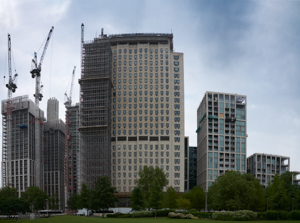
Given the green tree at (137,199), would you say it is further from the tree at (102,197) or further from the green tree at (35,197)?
the green tree at (35,197)

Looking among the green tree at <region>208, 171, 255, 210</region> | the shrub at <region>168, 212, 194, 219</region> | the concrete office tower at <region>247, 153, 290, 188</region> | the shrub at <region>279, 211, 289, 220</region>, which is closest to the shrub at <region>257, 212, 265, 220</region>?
the shrub at <region>279, 211, 289, 220</region>

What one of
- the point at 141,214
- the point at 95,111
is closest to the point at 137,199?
the point at 141,214

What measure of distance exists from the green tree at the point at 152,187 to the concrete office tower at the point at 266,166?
86.3 m

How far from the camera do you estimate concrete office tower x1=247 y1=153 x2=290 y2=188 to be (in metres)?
184

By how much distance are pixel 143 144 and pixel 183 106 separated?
2377 centimetres

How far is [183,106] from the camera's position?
162 meters

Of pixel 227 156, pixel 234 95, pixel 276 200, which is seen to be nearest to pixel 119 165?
pixel 227 156

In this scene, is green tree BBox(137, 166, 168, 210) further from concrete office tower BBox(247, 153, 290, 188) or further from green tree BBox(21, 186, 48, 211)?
concrete office tower BBox(247, 153, 290, 188)

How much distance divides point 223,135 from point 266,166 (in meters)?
33.6

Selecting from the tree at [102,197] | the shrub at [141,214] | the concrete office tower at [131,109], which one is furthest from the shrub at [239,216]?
the concrete office tower at [131,109]

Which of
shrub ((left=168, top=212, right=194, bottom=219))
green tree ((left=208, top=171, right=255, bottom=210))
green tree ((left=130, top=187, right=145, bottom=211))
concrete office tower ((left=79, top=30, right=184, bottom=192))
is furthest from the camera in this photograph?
concrete office tower ((left=79, top=30, right=184, bottom=192))

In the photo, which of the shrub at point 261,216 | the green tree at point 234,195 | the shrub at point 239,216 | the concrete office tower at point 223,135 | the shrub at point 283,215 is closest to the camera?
the shrub at point 239,216

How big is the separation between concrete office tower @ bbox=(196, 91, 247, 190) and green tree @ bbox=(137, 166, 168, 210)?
5725cm

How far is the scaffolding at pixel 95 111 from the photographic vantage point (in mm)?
154375
